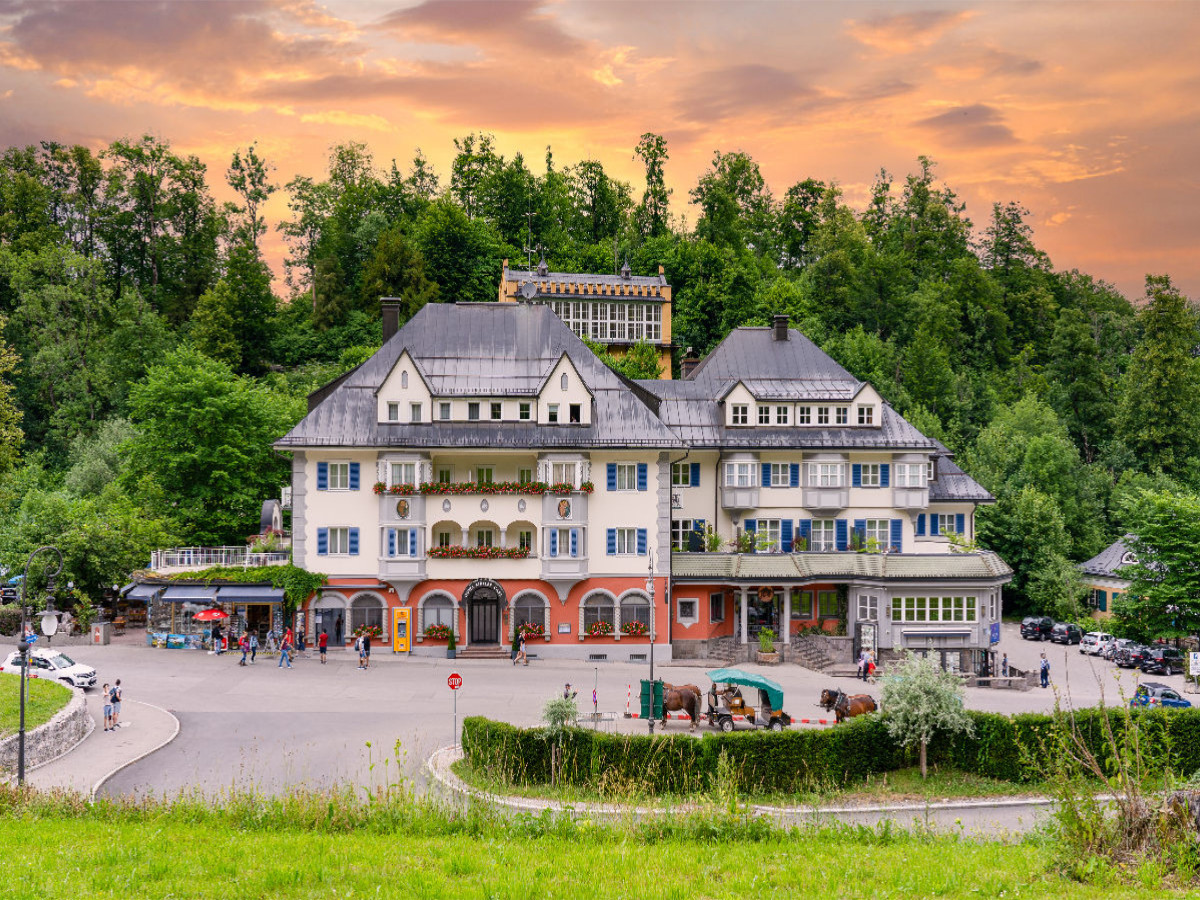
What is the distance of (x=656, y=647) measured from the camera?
48.9 m

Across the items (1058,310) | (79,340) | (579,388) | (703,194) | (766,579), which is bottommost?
(766,579)

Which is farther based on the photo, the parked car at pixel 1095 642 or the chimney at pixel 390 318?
the chimney at pixel 390 318

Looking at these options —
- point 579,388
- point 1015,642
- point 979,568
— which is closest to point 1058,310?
point 1015,642

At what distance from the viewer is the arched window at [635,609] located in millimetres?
49594

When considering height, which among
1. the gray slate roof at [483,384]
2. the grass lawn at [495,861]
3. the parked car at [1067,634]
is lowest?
the parked car at [1067,634]

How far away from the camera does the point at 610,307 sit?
8819cm

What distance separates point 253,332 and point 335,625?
165 feet

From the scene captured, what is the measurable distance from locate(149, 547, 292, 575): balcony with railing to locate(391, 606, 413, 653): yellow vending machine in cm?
603

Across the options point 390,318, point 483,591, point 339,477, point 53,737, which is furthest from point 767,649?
point 53,737

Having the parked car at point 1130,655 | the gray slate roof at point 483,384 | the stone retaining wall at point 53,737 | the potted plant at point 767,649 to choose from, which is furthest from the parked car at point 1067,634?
the stone retaining wall at point 53,737

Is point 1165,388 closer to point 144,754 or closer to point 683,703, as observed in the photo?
point 683,703

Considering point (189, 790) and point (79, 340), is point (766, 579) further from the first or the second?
point (79, 340)

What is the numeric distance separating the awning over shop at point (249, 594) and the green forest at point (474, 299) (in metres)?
9.71

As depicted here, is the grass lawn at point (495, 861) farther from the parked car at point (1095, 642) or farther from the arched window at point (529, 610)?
the parked car at point (1095, 642)
